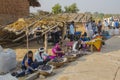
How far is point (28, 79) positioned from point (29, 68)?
111 cm

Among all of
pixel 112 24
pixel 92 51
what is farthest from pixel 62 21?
pixel 112 24

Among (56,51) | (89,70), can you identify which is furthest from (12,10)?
(89,70)

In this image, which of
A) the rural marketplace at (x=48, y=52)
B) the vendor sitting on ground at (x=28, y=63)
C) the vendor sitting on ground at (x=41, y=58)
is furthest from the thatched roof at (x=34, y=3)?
the vendor sitting on ground at (x=28, y=63)

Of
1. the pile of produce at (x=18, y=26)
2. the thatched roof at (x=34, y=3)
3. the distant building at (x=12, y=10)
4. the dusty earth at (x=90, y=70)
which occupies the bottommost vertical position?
the dusty earth at (x=90, y=70)

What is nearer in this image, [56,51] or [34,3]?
[56,51]

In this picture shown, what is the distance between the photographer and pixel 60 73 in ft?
37.4

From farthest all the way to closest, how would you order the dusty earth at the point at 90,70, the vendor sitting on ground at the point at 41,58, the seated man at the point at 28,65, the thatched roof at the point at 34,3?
the thatched roof at the point at 34,3, the vendor sitting on ground at the point at 41,58, the seated man at the point at 28,65, the dusty earth at the point at 90,70

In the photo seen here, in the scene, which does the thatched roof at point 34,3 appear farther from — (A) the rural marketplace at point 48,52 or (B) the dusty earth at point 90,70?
(B) the dusty earth at point 90,70

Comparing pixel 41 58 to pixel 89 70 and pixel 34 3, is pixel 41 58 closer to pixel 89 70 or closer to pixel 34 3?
pixel 89 70

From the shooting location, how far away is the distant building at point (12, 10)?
2170 cm

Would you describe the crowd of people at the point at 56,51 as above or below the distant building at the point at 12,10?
below

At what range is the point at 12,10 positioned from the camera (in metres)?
22.8

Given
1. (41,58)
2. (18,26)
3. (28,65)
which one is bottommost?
(28,65)

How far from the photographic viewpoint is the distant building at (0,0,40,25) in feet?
71.2
